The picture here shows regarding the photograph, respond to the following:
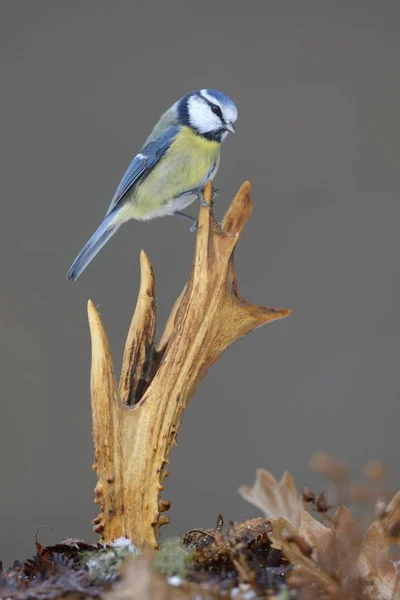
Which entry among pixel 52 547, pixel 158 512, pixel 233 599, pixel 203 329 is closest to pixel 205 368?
pixel 203 329

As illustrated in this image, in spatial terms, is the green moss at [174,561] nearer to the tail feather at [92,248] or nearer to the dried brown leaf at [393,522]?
the dried brown leaf at [393,522]

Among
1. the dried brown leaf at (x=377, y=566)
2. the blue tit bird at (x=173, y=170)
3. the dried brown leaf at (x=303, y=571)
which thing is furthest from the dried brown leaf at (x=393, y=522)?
the blue tit bird at (x=173, y=170)

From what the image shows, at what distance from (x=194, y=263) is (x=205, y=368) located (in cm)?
16

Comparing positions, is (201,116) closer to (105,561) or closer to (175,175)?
(175,175)

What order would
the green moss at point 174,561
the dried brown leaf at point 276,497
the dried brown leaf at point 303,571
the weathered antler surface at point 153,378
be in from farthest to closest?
the weathered antler surface at point 153,378
the dried brown leaf at point 276,497
the green moss at point 174,561
the dried brown leaf at point 303,571

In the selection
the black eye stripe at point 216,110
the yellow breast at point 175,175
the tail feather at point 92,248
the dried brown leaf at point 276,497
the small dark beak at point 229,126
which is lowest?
the dried brown leaf at point 276,497

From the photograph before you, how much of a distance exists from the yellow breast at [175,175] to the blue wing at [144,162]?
0.01m

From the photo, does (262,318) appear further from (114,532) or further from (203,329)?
(114,532)

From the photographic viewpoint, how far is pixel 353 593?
63 centimetres

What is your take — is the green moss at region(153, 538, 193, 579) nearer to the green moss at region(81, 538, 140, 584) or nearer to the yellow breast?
the green moss at region(81, 538, 140, 584)

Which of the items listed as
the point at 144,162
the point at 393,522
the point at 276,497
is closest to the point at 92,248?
the point at 144,162

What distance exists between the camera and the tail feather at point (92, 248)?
54.9 inches

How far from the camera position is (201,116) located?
4.85 feet

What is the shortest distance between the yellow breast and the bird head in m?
0.02
